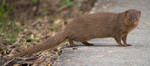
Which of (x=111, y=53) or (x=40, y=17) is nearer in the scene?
(x=111, y=53)

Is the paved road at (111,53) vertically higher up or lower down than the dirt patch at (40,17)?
lower down

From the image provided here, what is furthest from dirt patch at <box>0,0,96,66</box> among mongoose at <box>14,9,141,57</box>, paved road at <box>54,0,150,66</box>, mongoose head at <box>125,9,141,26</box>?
mongoose head at <box>125,9,141,26</box>

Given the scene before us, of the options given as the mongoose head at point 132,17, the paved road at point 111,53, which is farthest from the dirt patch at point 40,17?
the mongoose head at point 132,17

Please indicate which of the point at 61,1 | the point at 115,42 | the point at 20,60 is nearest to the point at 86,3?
the point at 61,1

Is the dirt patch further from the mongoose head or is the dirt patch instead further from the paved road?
the mongoose head

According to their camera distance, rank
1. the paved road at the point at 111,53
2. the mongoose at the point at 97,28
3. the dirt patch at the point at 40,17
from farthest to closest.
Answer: the dirt patch at the point at 40,17, the mongoose at the point at 97,28, the paved road at the point at 111,53

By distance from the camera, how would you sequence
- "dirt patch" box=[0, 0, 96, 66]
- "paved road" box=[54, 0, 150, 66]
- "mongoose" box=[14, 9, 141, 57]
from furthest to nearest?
"dirt patch" box=[0, 0, 96, 66] → "mongoose" box=[14, 9, 141, 57] → "paved road" box=[54, 0, 150, 66]

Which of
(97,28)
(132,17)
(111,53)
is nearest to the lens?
(111,53)

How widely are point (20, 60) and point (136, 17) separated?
183 cm

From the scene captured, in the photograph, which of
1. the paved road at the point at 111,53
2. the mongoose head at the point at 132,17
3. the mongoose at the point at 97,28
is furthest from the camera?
the mongoose at the point at 97,28

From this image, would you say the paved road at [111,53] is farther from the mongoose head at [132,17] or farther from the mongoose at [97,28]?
the mongoose head at [132,17]

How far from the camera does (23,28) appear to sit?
6.88m

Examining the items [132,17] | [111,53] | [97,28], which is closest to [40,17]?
[97,28]

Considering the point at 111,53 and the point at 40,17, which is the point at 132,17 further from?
the point at 40,17
